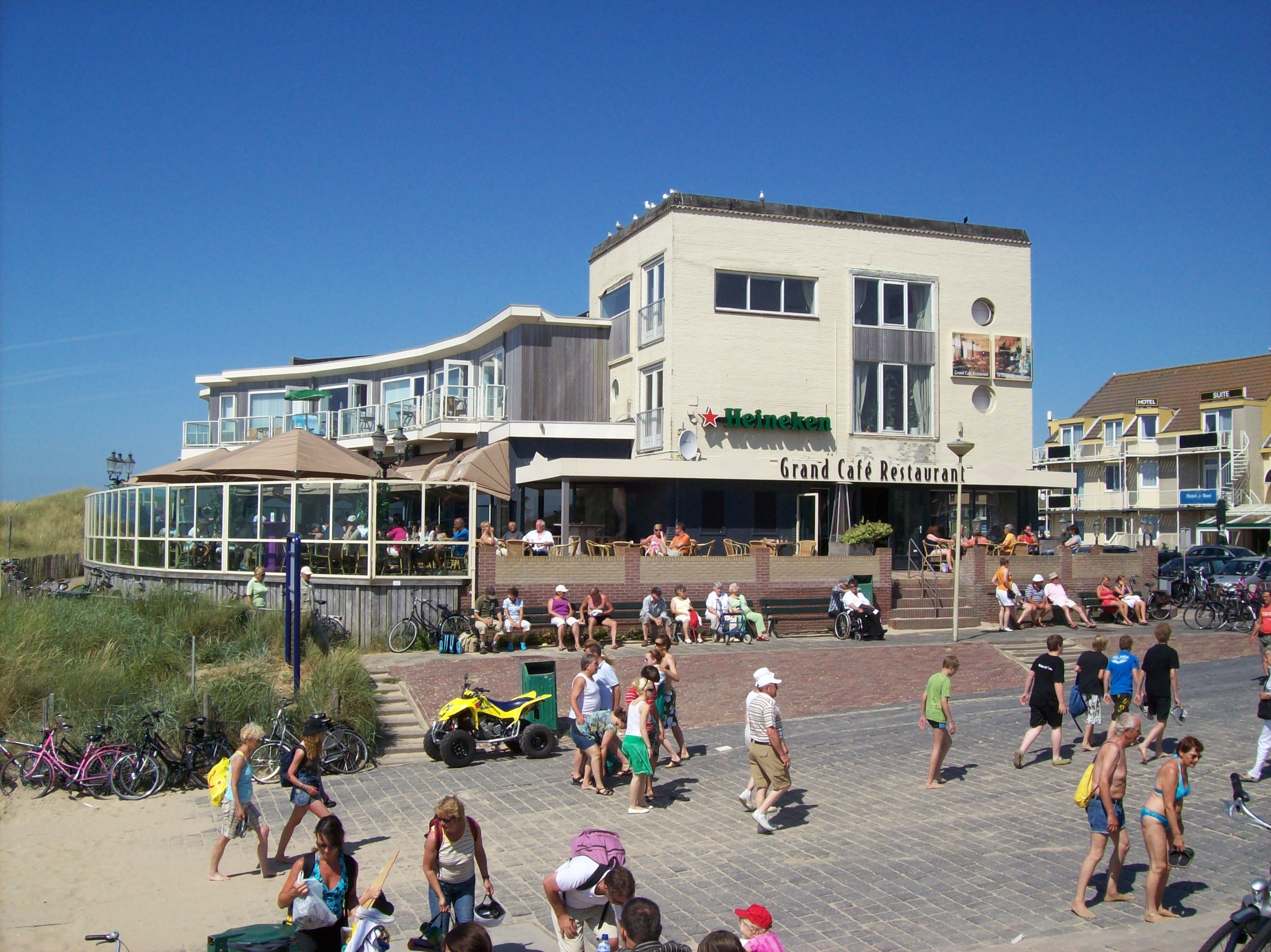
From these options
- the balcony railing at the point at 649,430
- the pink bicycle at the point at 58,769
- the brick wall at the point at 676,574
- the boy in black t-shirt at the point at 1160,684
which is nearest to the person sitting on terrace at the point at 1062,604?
the brick wall at the point at 676,574

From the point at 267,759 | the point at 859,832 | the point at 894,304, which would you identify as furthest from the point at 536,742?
the point at 894,304

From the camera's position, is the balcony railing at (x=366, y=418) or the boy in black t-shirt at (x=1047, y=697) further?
the balcony railing at (x=366, y=418)

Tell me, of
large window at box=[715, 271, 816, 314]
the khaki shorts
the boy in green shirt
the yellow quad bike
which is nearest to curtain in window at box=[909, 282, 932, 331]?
large window at box=[715, 271, 816, 314]

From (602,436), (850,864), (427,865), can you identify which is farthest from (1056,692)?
(602,436)

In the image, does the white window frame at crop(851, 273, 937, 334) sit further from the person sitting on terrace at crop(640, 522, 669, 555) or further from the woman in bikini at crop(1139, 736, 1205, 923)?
the woman in bikini at crop(1139, 736, 1205, 923)

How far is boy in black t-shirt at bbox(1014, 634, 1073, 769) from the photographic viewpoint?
41.9ft

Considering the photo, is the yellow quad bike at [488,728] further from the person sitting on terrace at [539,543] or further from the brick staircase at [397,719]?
the person sitting on terrace at [539,543]

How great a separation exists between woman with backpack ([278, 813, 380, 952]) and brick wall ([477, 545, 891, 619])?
47.0 ft

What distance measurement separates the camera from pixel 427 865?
7.26m

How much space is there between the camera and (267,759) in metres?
13.5

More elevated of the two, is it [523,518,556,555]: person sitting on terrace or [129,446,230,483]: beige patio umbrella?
[129,446,230,483]: beige patio umbrella

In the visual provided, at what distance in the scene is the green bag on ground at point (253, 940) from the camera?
6.09 metres

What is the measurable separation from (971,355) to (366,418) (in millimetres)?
20792

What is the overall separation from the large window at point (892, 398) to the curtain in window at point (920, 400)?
13 mm
